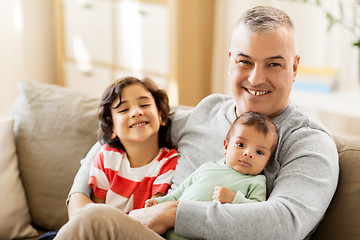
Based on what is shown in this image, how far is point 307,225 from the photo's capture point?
1.33 m

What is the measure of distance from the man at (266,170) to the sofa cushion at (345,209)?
0.07 meters

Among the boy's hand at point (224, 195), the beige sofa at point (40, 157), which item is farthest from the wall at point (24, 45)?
the boy's hand at point (224, 195)

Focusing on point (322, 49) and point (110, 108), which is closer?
point (110, 108)

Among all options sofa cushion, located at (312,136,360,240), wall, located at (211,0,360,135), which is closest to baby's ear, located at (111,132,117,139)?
sofa cushion, located at (312,136,360,240)

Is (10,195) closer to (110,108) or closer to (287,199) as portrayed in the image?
(110,108)

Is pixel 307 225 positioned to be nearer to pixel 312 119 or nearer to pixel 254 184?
pixel 254 184

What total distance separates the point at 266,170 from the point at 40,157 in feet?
3.15

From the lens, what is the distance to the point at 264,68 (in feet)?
5.00

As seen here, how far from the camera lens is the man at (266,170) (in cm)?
130

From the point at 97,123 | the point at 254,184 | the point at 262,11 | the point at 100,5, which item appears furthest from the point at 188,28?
the point at 254,184

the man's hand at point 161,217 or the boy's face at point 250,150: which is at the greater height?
the boy's face at point 250,150

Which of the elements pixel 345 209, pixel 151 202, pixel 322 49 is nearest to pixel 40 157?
pixel 151 202

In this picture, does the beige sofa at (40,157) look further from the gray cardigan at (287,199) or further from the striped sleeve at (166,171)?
the gray cardigan at (287,199)

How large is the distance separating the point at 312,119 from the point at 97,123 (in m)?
0.86
